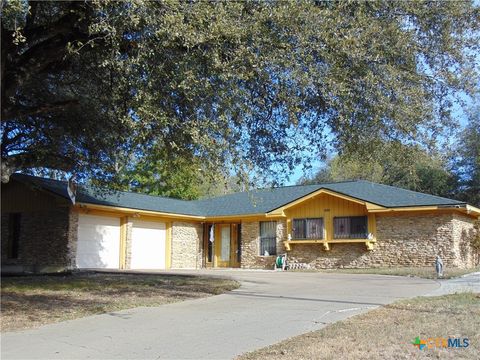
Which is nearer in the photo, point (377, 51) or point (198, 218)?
point (377, 51)

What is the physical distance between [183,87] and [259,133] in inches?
117

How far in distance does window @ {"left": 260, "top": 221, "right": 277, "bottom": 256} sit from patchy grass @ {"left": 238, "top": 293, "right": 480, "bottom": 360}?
16.6 m

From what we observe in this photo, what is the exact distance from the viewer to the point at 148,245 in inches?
1017

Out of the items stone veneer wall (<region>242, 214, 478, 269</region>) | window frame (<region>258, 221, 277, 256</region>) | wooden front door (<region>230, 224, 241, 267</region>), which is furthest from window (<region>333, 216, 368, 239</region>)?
wooden front door (<region>230, 224, 241, 267</region>)

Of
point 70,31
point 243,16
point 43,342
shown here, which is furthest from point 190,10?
point 43,342

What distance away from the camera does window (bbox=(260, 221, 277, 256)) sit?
85.0 ft

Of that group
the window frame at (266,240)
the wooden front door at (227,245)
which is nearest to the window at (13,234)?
the wooden front door at (227,245)

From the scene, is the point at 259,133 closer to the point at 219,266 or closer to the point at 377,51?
the point at 377,51

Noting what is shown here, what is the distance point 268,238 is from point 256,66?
18.3m

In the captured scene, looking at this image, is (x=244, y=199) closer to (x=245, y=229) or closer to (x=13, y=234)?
(x=245, y=229)

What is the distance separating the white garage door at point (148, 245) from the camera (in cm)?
2523

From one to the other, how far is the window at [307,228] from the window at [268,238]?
3.84ft

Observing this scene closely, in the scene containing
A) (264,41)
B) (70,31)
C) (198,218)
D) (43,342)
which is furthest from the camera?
A: (198,218)

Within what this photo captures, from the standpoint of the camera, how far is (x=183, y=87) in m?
8.12
